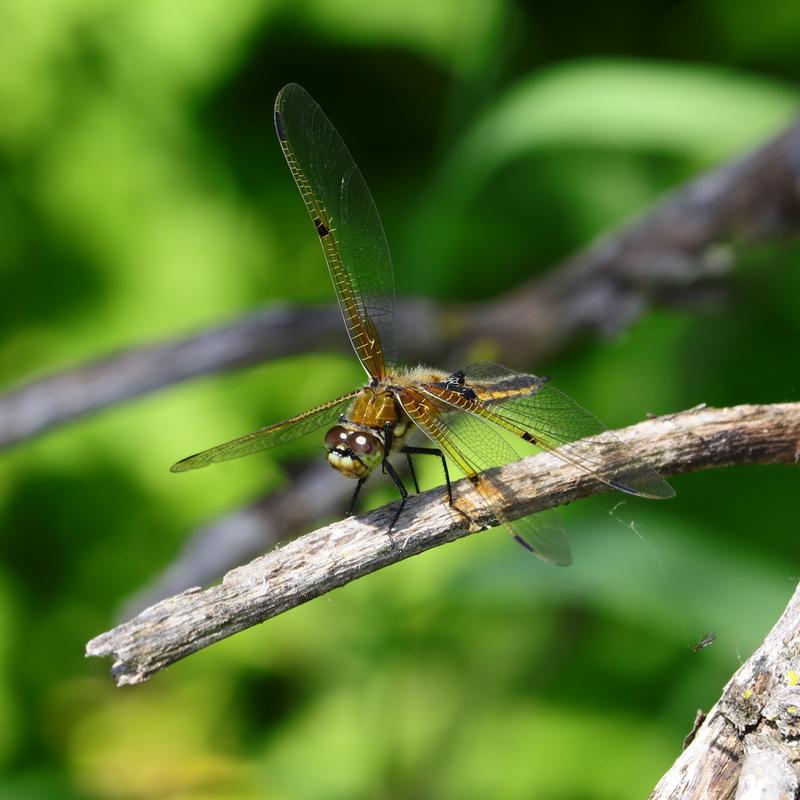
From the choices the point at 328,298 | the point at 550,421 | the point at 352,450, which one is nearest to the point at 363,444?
the point at 352,450

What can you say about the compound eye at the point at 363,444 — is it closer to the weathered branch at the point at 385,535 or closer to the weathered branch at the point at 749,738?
the weathered branch at the point at 385,535

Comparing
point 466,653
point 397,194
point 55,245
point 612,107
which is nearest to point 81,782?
point 466,653

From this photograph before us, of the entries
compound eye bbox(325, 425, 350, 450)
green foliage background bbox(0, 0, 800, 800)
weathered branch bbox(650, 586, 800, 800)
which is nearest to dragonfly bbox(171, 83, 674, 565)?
compound eye bbox(325, 425, 350, 450)

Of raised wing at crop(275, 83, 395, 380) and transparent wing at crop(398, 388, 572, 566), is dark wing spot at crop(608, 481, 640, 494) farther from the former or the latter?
raised wing at crop(275, 83, 395, 380)

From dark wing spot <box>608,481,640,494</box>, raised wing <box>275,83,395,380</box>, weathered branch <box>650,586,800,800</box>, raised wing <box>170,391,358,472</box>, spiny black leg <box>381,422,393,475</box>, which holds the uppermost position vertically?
raised wing <box>275,83,395,380</box>

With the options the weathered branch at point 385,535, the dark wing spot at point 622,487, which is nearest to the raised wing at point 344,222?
the weathered branch at point 385,535

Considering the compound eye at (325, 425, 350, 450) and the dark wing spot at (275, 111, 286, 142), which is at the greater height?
the dark wing spot at (275, 111, 286, 142)
